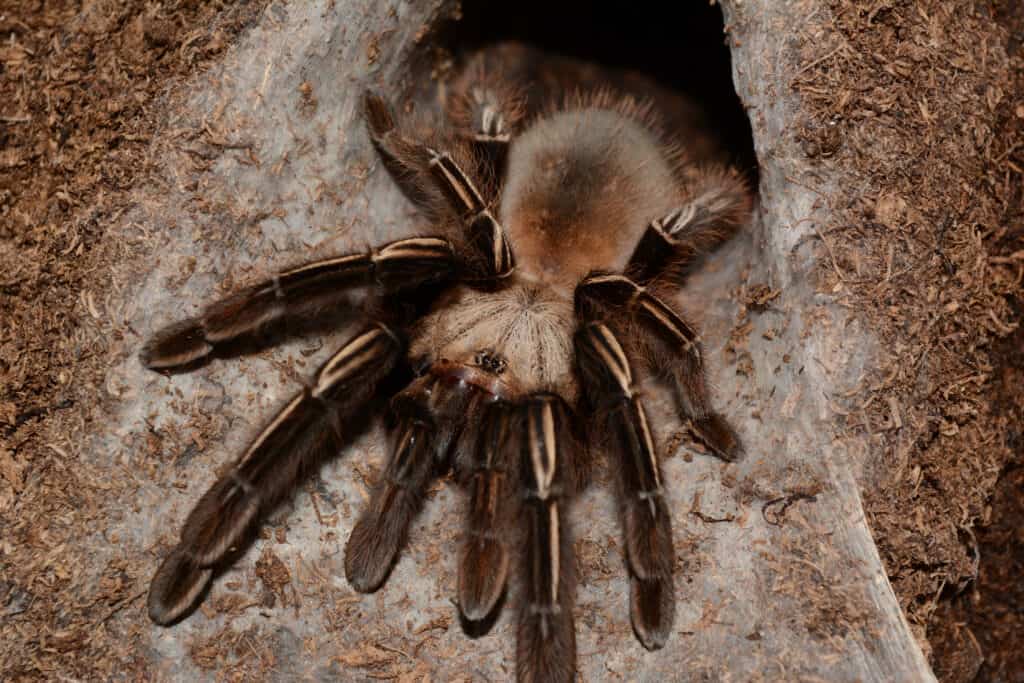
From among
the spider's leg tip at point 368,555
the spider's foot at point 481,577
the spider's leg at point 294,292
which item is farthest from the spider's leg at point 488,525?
the spider's leg at point 294,292

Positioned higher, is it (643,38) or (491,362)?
(643,38)

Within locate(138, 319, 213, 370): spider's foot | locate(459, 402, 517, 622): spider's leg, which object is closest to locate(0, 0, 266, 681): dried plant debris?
locate(138, 319, 213, 370): spider's foot

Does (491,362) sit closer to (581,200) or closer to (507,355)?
(507,355)

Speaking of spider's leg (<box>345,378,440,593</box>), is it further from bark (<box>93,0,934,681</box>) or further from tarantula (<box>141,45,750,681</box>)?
bark (<box>93,0,934,681</box>)

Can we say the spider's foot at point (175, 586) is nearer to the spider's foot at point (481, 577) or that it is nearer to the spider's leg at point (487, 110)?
the spider's foot at point (481, 577)

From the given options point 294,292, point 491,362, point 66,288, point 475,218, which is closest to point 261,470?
point 294,292

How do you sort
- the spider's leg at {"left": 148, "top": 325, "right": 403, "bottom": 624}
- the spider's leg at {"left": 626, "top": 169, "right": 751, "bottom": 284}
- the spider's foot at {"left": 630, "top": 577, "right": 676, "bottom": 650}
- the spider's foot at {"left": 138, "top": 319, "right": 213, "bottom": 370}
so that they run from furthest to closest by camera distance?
the spider's leg at {"left": 626, "top": 169, "right": 751, "bottom": 284} → the spider's foot at {"left": 138, "top": 319, "right": 213, "bottom": 370} → the spider's foot at {"left": 630, "top": 577, "right": 676, "bottom": 650} → the spider's leg at {"left": 148, "top": 325, "right": 403, "bottom": 624}
